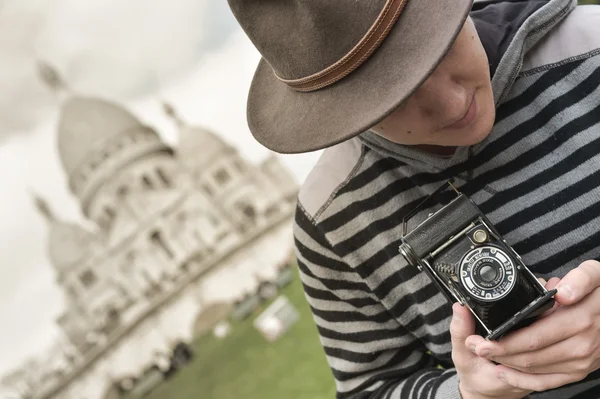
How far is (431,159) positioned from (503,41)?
212mm

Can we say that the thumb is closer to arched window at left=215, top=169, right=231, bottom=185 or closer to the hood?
the hood

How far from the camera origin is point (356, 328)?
1.04 m

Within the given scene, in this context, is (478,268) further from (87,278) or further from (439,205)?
(87,278)

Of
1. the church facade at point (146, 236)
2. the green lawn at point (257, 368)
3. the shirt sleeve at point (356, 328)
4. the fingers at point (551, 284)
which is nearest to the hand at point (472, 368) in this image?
the fingers at point (551, 284)

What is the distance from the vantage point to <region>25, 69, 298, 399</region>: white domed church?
11.2 ft

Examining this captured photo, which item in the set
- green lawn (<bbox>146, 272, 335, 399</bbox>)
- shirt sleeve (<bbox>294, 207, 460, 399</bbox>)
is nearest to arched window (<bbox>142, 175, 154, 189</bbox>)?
green lawn (<bbox>146, 272, 335, 399</bbox>)

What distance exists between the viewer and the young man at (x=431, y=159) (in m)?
0.68

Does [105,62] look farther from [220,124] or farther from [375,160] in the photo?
[375,160]

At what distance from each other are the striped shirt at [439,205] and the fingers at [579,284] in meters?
0.17

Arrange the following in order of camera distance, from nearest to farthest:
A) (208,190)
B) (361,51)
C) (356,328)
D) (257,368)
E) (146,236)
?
(361,51), (356,328), (257,368), (146,236), (208,190)

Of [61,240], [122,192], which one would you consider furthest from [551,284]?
[122,192]

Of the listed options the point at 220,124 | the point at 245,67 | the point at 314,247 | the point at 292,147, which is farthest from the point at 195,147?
the point at 292,147

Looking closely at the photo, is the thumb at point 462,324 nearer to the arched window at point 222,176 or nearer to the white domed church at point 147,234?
the white domed church at point 147,234

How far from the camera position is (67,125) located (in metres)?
3.39
